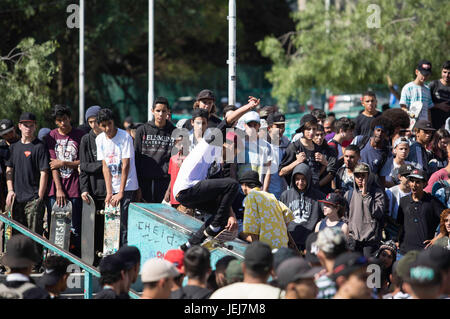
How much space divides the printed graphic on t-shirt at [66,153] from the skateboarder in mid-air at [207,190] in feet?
7.02

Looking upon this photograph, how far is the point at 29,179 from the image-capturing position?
10.0 metres

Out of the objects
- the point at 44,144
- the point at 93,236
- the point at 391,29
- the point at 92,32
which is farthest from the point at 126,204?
the point at 92,32

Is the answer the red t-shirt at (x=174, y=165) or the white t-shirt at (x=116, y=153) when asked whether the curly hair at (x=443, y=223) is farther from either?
the white t-shirt at (x=116, y=153)

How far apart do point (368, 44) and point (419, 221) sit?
13901 millimetres

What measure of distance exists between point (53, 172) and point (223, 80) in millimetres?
26545

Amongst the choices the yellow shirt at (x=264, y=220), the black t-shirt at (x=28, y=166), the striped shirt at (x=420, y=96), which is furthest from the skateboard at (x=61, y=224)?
the striped shirt at (x=420, y=96)

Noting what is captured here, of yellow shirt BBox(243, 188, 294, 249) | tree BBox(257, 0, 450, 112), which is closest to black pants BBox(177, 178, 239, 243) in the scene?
yellow shirt BBox(243, 188, 294, 249)

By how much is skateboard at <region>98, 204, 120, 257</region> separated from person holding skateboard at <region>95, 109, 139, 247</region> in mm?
53

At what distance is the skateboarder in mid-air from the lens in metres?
8.56

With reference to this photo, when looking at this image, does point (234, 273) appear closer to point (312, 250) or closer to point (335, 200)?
point (312, 250)

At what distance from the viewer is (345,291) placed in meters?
5.77

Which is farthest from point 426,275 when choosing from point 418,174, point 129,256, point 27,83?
point 27,83

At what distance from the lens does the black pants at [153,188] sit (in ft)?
34.0
